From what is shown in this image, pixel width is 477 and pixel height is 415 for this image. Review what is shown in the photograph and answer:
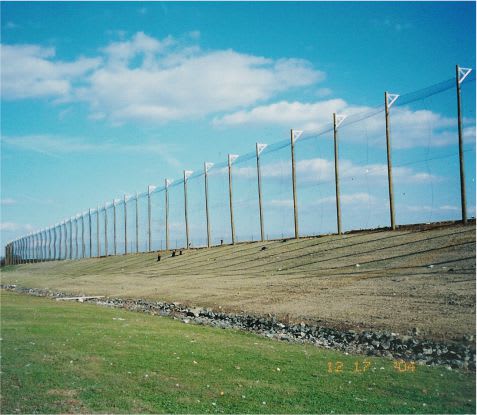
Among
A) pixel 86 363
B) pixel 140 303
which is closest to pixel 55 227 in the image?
pixel 140 303

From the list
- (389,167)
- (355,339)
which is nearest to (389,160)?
(389,167)

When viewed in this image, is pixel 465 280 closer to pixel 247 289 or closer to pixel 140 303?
pixel 247 289

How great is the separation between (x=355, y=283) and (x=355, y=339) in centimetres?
989

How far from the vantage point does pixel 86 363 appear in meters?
13.2

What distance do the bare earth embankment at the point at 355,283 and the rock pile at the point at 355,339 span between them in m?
0.64

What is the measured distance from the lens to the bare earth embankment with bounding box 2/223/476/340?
20.2 m

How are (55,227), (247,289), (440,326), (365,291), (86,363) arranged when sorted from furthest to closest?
(55,227) → (247,289) → (365,291) → (440,326) → (86,363)

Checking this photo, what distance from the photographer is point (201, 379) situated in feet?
39.3

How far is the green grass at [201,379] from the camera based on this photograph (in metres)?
9.95

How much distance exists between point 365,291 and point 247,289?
971 cm

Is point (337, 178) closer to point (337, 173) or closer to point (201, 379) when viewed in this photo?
point (337, 173)

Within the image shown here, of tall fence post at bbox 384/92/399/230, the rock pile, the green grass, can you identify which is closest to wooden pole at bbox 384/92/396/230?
tall fence post at bbox 384/92/399/230
